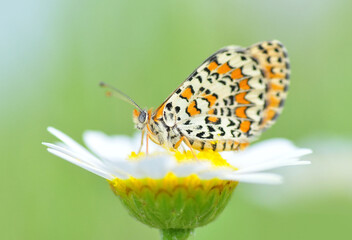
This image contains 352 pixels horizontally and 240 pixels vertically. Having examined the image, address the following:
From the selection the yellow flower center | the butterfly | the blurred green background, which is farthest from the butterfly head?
the blurred green background

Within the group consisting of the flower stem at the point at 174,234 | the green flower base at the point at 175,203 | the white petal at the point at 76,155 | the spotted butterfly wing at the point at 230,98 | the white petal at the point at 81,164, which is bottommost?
the flower stem at the point at 174,234

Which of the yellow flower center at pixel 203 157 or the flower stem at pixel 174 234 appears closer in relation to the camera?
the flower stem at pixel 174 234

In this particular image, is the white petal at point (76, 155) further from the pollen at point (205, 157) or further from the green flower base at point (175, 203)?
the pollen at point (205, 157)

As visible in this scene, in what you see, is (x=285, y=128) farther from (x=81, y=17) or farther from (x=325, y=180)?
(x=81, y=17)

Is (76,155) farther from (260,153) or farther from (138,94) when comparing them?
(138,94)

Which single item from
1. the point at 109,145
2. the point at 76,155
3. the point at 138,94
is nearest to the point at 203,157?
the point at 76,155

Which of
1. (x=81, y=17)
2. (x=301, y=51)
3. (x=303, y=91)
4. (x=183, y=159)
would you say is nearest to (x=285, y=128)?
(x=303, y=91)

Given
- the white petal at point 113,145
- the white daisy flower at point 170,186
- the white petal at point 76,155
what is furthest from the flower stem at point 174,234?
the white petal at point 113,145

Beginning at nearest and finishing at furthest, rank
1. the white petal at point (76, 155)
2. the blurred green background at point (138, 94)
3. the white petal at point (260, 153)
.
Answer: the white petal at point (76, 155) → the white petal at point (260, 153) → the blurred green background at point (138, 94)
